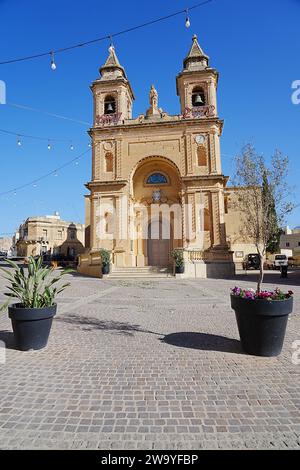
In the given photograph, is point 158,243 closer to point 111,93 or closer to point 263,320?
point 111,93

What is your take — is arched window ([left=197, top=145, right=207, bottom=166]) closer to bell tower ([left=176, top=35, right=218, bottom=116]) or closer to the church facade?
the church facade

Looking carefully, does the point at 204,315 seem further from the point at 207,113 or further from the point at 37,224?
the point at 37,224

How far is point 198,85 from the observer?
22.5 m

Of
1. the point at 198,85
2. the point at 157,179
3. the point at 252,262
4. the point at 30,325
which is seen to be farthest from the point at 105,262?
the point at 198,85

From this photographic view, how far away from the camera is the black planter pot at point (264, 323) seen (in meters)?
3.92

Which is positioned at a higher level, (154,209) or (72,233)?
(72,233)

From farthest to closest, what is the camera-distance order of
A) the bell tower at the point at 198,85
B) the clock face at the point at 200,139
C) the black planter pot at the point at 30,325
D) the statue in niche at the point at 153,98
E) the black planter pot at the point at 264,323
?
1. the statue in niche at the point at 153,98
2. the bell tower at the point at 198,85
3. the clock face at the point at 200,139
4. the black planter pot at the point at 30,325
5. the black planter pot at the point at 264,323

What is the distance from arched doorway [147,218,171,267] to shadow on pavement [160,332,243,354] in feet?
57.5

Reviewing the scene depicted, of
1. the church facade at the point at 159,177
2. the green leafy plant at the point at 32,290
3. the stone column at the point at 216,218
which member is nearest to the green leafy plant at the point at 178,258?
the church facade at the point at 159,177

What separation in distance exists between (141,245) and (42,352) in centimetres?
1882

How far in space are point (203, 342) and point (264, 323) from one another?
49.2 inches

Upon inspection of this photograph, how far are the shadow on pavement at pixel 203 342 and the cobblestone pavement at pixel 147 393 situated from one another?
0.06ft

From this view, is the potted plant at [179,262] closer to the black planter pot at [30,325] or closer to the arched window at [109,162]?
the arched window at [109,162]

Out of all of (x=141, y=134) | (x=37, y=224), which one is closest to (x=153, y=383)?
(x=141, y=134)
